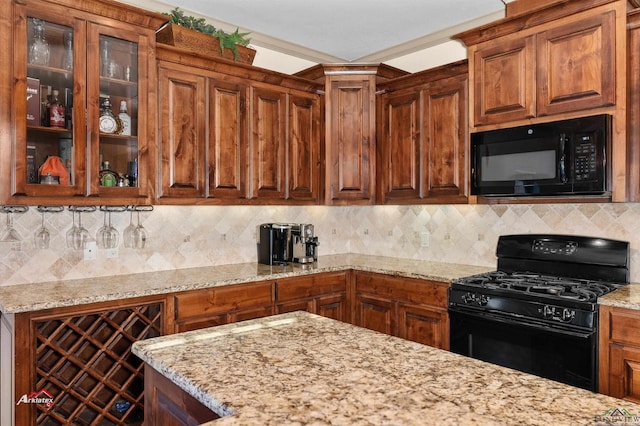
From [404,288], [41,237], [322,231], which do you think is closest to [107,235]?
[41,237]

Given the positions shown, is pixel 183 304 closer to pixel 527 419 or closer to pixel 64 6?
pixel 64 6

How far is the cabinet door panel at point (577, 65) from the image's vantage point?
8.27 feet

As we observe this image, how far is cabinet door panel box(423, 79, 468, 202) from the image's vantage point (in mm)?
3262

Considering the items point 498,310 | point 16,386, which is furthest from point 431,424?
point 16,386

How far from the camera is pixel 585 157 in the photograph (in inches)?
102

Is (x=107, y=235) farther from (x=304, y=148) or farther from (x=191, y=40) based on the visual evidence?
(x=304, y=148)

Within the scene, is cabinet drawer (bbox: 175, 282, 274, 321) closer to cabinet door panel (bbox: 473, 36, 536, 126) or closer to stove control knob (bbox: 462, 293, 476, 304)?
stove control knob (bbox: 462, 293, 476, 304)

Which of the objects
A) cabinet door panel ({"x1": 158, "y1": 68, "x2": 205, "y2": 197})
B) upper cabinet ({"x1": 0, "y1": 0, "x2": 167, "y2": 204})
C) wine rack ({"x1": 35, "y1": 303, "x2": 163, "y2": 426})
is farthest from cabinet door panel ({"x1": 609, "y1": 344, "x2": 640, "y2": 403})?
upper cabinet ({"x1": 0, "y1": 0, "x2": 167, "y2": 204})

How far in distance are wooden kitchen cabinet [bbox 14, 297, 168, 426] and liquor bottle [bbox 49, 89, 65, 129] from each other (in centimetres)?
102

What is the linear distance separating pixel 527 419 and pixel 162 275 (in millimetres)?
2594

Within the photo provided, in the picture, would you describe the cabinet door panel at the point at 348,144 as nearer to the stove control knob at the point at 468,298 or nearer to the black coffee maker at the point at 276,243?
the black coffee maker at the point at 276,243

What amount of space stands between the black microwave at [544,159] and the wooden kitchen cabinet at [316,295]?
49.1 inches

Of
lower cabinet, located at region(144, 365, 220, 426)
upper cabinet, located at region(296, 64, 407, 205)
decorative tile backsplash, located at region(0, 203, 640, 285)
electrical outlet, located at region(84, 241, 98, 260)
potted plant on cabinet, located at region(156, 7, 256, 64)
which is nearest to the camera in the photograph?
lower cabinet, located at region(144, 365, 220, 426)

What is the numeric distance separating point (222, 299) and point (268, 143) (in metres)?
1.26
